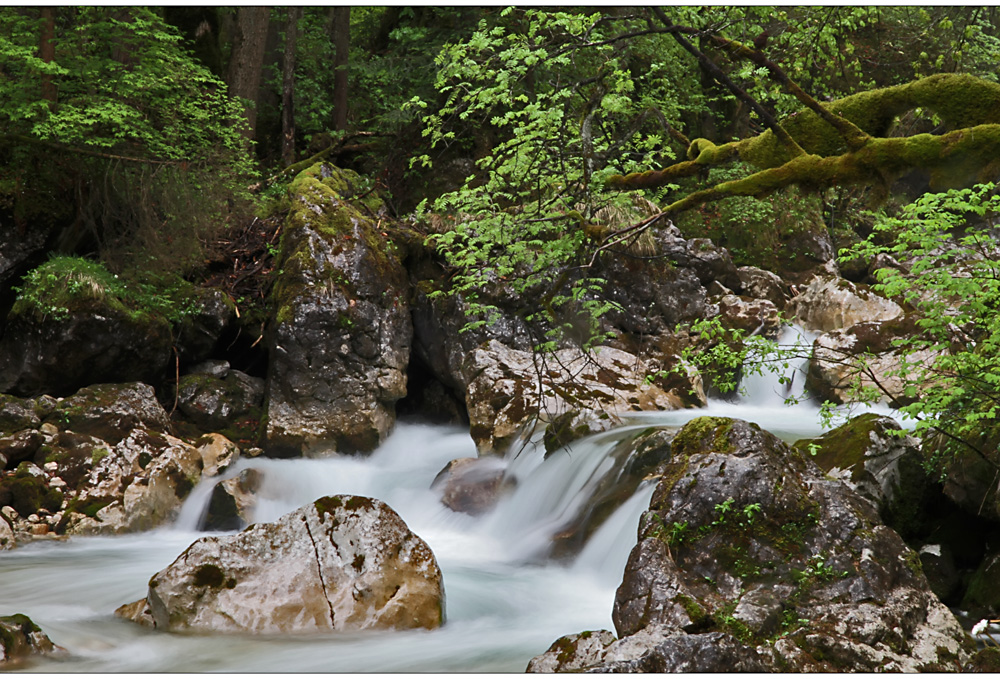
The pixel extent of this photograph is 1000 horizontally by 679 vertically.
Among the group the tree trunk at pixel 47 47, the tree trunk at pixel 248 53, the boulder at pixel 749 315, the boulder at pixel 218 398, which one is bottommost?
the boulder at pixel 218 398

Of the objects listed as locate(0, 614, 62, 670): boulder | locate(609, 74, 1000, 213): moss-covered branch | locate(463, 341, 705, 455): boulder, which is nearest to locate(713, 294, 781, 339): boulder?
locate(463, 341, 705, 455): boulder

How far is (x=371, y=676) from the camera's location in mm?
4746

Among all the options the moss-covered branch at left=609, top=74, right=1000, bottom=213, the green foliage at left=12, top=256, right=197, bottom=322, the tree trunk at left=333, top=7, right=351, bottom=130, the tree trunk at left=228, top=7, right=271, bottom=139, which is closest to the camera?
the moss-covered branch at left=609, top=74, right=1000, bottom=213

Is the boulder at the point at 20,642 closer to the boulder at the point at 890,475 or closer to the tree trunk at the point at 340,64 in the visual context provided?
the boulder at the point at 890,475

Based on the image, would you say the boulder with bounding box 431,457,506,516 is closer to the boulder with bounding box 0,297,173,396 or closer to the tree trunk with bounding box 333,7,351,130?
the boulder with bounding box 0,297,173,396

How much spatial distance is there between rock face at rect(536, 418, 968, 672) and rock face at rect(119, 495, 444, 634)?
2015mm

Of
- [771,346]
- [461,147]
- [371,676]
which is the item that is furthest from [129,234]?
[771,346]

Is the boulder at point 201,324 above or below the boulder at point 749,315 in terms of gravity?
below

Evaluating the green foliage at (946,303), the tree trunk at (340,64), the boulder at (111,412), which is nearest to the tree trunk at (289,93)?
the tree trunk at (340,64)

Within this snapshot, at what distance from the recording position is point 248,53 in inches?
539

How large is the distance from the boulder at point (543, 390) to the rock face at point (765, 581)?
14.3 feet

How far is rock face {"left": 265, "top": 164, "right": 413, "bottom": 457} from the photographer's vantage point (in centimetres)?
1021

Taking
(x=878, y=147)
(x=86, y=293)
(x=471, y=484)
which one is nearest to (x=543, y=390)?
(x=471, y=484)

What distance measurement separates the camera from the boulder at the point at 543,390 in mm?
9500
